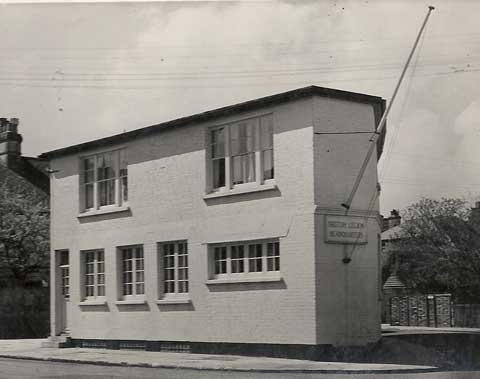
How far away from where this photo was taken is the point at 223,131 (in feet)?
71.6

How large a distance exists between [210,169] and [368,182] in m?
4.05

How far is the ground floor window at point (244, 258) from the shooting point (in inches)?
803

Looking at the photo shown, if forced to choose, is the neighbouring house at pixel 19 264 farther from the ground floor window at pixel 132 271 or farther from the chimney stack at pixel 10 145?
the ground floor window at pixel 132 271

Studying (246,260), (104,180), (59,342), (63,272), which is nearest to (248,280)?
(246,260)

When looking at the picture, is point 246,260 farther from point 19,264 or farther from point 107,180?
point 19,264

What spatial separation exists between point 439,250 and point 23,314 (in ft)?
77.7

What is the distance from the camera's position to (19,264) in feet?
129

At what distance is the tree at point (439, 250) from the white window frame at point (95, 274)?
2250 cm

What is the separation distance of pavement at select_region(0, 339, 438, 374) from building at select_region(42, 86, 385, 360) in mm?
674

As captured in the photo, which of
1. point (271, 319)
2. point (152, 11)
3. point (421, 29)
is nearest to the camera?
point (152, 11)

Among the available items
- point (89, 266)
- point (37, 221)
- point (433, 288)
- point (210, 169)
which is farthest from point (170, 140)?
point (433, 288)

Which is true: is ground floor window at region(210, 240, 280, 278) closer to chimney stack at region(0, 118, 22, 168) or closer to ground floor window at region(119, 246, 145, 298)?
ground floor window at region(119, 246, 145, 298)

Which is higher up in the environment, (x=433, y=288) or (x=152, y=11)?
(x=152, y=11)

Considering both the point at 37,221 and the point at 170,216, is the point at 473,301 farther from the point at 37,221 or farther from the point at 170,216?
A: the point at 170,216
